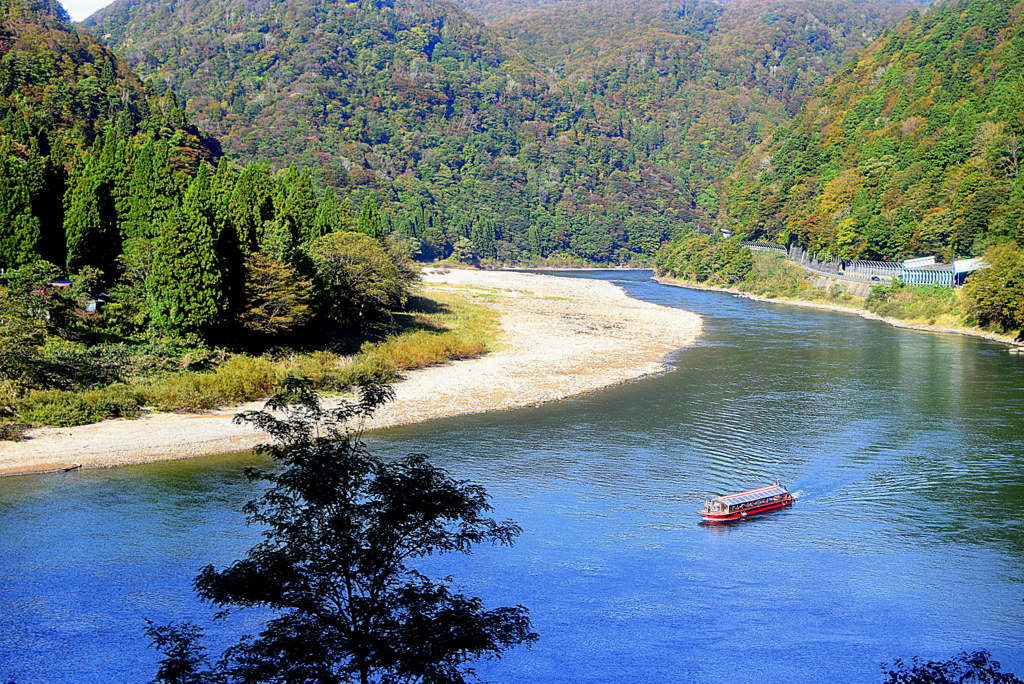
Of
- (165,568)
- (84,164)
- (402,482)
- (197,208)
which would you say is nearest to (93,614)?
(165,568)

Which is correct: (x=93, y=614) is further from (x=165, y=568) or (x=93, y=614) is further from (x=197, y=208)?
(x=197, y=208)

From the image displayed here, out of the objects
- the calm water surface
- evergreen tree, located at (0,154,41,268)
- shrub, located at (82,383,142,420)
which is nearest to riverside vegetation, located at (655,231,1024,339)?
the calm water surface

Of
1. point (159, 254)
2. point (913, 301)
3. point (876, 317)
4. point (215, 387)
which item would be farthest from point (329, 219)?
point (913, 301)

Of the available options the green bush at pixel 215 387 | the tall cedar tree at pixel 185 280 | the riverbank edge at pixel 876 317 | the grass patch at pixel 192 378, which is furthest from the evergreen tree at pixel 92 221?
the riverbank edge at pixel 876 317

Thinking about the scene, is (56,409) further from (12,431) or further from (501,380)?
(501,380)

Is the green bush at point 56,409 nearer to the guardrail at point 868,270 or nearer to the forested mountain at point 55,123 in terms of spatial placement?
the forested mountain at point 55,123
